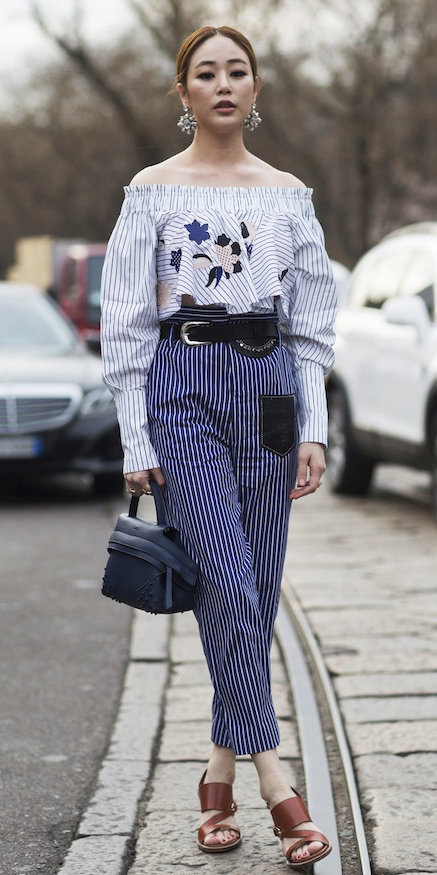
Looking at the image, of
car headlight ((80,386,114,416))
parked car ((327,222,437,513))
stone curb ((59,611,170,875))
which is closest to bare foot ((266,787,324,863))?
stone curb ((59,611,170,875))

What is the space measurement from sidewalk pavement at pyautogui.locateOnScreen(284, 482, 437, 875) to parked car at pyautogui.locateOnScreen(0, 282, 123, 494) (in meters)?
1.53

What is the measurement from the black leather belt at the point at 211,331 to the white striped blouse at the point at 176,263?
4 centimetres

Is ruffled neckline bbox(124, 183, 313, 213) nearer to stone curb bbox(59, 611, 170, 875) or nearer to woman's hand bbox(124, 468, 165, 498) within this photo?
woman's hand bbox(124, 468, 165, 498)

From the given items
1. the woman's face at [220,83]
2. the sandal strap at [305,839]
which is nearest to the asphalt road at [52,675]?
the sandal strap at [305,839]

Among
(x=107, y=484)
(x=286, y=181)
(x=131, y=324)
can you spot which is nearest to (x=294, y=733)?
(x=131, y=324)

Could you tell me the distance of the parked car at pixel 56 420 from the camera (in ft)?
32.6

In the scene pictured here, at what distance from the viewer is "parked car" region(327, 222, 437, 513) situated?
8.48 metres

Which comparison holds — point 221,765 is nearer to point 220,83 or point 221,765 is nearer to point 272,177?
point 272,177

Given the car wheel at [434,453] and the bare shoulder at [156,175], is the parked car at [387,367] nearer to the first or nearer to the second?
the car wheel at [434,453]

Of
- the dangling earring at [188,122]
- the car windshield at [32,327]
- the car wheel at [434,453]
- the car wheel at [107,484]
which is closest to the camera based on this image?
the dangling earring at [188,122]

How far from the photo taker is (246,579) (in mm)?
3303

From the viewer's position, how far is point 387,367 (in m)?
9.19

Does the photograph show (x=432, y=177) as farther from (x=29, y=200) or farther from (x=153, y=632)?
(x=29, y=200)

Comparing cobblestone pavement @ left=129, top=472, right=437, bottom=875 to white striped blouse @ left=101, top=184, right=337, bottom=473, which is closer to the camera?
white striped blouse @ left=101, top=184, right=337, bottom=473
